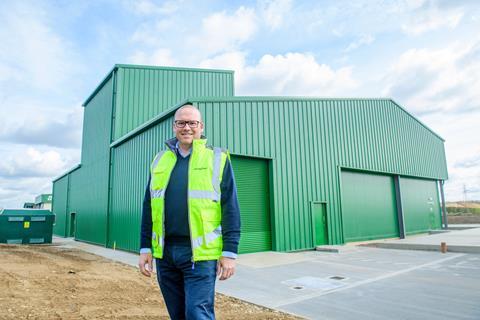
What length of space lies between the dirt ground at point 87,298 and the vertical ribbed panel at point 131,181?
4.88 meters

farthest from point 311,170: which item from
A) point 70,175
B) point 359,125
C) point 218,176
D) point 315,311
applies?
point 70,175

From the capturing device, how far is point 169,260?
2.37 metres

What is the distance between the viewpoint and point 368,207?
16.0 meters

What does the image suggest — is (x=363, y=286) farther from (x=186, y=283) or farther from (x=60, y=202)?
(x=60, y=202)

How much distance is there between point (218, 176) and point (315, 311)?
11.0 feet

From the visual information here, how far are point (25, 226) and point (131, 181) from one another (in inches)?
339

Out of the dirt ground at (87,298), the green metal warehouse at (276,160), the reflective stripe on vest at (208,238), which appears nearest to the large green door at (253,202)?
the green metal warehouse at (276,160)

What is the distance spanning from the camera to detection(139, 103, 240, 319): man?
7.41 ft

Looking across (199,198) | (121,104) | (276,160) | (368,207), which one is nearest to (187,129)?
(199,198)

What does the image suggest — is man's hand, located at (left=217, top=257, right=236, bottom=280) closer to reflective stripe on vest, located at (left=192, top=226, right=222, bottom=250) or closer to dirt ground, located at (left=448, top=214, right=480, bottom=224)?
reflective stripe on vest, located at (left=192, top=226, right=222, bottom=250)

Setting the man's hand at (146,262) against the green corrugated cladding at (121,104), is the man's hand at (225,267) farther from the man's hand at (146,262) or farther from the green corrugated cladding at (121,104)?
the green corrugated cladding at (121,104)

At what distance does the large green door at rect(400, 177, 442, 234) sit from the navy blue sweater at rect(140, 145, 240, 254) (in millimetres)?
18300

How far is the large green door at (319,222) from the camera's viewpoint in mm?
12812

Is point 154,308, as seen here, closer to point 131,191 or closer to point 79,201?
point 131,191
